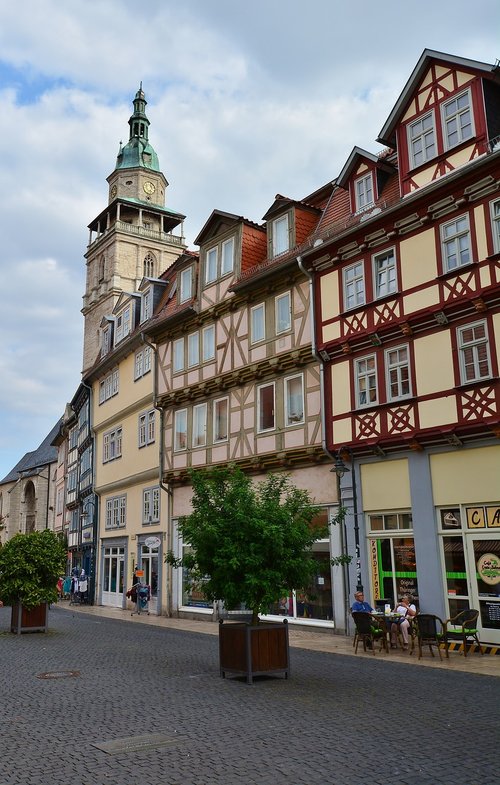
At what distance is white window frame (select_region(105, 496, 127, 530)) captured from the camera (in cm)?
3391

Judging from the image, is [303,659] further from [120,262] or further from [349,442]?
[120,262]

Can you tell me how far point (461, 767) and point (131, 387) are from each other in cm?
2798

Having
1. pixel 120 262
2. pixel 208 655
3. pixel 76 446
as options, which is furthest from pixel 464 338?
pixel 120 262

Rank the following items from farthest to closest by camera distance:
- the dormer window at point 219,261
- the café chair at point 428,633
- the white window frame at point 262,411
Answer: the dormer window at point 219,261 < the white window frame at point 262,411 < the café chair at point 428,633

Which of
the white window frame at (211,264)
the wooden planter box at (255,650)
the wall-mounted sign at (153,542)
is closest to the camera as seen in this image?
the wooden planter box at (255,650)

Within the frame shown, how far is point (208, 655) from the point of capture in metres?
16.0

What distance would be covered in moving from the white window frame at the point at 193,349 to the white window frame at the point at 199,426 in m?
1.68

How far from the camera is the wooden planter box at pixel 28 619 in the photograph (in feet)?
68.3

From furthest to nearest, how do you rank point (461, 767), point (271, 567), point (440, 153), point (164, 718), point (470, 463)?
point (440, 153) → point (470, 463) → point (271, 567) → point (164, 718) → point (461, 767)

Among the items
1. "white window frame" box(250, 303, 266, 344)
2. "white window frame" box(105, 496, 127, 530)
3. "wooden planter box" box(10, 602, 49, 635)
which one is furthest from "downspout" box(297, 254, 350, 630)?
"white window frame" box(105, 496, 127, 530)

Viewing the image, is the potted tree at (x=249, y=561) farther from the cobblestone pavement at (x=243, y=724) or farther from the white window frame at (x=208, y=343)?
the white window frame at (x=208, y=343)

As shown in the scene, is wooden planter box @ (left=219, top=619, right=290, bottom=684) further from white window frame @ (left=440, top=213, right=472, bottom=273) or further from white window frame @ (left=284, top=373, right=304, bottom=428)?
white window frame @ (left=284, top=373, right=304, bottom=428)

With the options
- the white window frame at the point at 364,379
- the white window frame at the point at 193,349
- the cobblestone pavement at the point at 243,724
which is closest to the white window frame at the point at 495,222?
the white window frame at the point at 364,379

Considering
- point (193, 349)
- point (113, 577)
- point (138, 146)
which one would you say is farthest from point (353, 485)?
point (138, 146)
